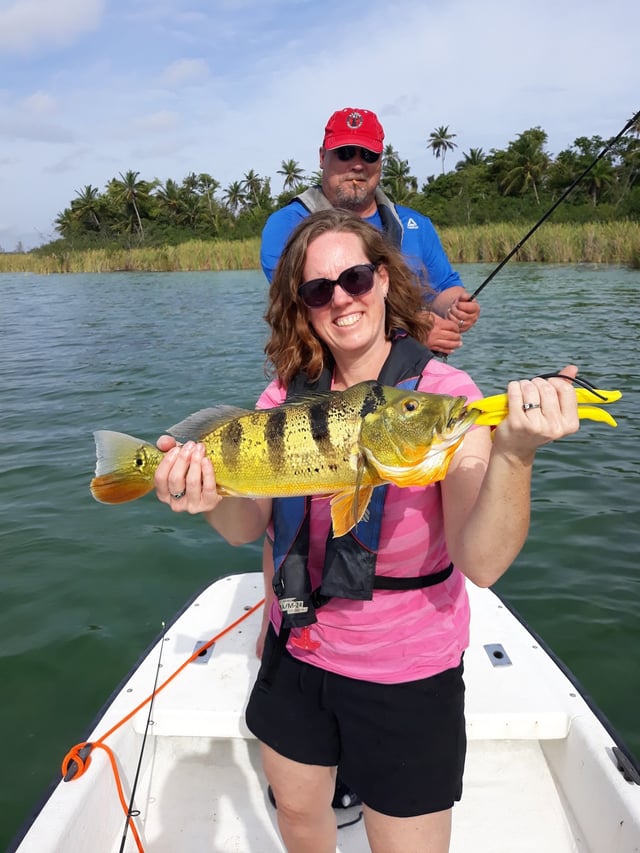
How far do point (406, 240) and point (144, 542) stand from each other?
4.32 metres

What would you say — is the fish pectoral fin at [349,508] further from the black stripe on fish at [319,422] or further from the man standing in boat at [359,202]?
the man standing in boat at [359,202]

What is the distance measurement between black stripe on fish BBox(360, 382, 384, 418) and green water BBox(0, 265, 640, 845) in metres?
3.42

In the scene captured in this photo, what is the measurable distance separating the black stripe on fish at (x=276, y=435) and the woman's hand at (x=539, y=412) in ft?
2.95

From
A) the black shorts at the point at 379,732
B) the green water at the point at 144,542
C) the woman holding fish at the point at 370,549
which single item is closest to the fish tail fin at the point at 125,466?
the woman holding fish at the point at 370,549

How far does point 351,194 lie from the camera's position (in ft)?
16.6

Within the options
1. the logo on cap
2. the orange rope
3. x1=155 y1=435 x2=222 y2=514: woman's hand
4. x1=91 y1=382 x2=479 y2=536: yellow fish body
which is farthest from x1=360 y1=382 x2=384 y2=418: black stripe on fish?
the logo on cap

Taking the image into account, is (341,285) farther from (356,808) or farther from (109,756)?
(356,808)

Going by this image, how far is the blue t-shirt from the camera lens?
4914mm

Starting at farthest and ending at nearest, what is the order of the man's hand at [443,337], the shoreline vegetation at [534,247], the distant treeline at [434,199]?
the distant treeline at [434,199]
the shoreline vegetation at [534,247]
the man's hand at [443,337]

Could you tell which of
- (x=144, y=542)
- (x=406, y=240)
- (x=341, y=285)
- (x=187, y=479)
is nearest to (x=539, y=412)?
(x=341, y=285)

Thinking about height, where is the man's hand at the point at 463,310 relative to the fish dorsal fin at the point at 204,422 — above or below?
above

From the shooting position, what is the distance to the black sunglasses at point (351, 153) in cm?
509

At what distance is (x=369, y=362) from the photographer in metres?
2.84

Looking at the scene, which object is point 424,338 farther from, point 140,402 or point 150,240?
point 150,240
